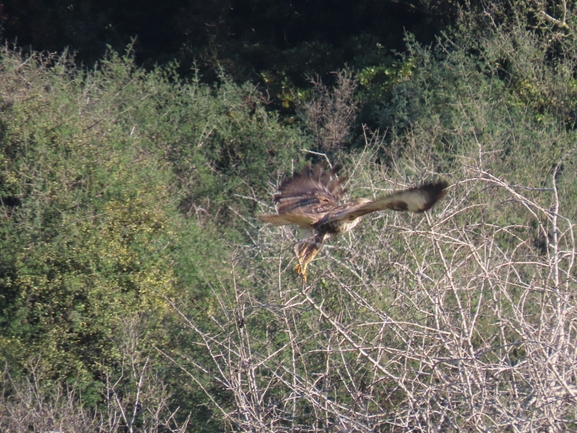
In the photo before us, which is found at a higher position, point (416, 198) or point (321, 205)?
point (416, 198)

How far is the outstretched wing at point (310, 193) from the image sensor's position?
6.55 m

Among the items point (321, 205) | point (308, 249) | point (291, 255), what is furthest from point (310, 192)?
point (291, 255)

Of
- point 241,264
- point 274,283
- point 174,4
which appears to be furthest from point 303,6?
point 274,283

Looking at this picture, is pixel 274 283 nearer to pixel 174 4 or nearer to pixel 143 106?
pixel 143 106

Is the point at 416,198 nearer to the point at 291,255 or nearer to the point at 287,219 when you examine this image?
the point at 287,219

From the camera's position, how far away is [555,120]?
1517 centimetres

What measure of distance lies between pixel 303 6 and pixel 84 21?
4672 mm

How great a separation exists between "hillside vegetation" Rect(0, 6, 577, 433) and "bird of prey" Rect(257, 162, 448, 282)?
0.18 meters

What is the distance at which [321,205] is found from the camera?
21.7ft

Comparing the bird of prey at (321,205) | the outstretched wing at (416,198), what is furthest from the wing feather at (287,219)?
the outstretched wing at (416,198)

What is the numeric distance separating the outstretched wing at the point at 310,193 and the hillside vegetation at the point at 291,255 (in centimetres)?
33

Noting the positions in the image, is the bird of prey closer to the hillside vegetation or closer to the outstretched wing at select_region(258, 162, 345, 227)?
the outstretched wing at select_region(258, 162, 345, 227)

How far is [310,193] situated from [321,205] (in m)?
0.27

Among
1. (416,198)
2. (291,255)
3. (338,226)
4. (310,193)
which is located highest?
(416,198)
